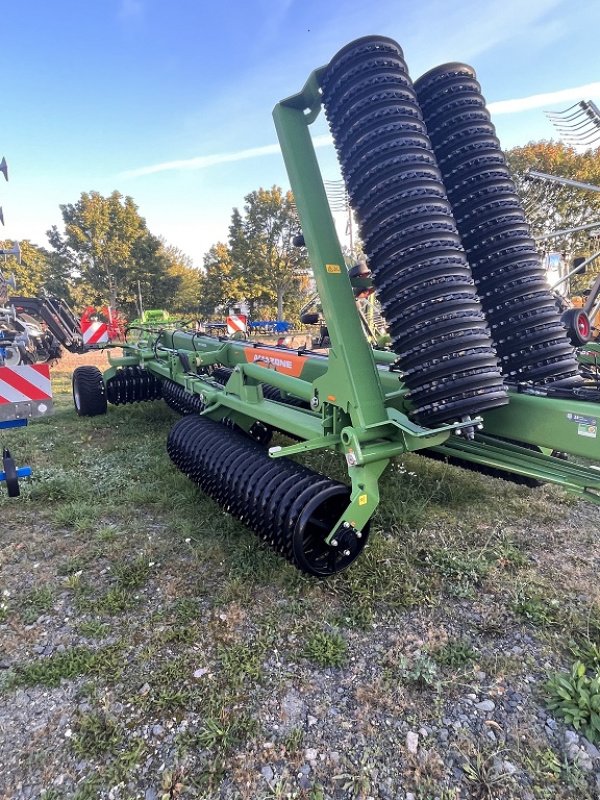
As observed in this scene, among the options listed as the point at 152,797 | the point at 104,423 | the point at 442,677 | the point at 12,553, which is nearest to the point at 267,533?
the point at 442,677

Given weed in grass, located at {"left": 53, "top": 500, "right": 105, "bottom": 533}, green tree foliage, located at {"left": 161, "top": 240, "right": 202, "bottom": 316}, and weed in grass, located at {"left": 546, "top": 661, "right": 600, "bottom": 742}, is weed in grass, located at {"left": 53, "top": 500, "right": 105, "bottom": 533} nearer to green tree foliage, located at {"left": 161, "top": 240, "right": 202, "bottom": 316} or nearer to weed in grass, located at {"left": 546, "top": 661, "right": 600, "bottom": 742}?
weed in grass, located at {"left": 546, "top": 661, "right": 600, "bottom": 742}

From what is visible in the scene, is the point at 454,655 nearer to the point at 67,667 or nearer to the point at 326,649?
the point at 326,649

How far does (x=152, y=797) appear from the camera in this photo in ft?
5.59

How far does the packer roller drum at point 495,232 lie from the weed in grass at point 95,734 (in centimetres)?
260

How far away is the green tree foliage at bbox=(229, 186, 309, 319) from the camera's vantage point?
1329 inches

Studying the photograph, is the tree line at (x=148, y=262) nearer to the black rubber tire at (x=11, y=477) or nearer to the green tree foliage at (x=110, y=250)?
the green tree foliage at (x=110, y=250)

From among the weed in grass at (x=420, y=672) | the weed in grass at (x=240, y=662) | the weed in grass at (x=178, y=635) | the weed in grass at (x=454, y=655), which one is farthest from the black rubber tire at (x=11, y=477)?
the weed in grass at (x=454, y=655)

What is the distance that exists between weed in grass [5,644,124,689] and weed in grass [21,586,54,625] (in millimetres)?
351

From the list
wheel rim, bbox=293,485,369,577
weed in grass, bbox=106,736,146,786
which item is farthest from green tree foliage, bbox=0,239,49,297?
weed in grass, bbox=106,736,146,786

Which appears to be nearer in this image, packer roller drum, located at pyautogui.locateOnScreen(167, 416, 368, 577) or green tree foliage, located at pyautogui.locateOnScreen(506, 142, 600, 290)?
packer roller drum, located at pyautogui.locateOnScreen(167, 416, 368, 577)

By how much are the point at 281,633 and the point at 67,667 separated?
100cm

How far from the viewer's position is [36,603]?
271 centimetres

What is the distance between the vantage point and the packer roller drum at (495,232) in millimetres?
2732

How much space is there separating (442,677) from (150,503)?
2.63 metres
